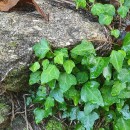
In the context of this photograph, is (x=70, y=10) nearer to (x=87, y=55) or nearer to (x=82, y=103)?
(x=87, y=55)

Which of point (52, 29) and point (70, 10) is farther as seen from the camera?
point (70, 10)

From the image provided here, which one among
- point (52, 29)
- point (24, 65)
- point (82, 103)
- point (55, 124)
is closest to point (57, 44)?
point (52, 29)

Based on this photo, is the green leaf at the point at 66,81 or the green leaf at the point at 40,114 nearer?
the green leaf at the point at 66,81

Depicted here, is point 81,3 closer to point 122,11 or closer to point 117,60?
point 122,11

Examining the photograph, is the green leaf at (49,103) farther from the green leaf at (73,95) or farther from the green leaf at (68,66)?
the green leaf at (68,66)

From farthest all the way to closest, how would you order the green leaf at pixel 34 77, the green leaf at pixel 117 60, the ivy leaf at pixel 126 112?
the ivy leaf at pixel 126 112 < the green leaf at pixel 34 77 < the green leaf at pixel 117 60

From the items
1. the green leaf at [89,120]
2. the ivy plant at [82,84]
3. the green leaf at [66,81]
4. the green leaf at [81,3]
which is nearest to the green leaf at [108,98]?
the ivy plant at [82,84]

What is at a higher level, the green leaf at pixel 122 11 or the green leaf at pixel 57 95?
the green leaf at pixel 122 11

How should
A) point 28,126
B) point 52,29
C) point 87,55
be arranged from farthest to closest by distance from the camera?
point 28,126, point 52,29, point 87,55

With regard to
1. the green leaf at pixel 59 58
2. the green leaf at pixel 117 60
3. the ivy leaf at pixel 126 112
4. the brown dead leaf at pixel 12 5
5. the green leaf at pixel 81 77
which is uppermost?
the brown dead leaf at pixel 12 5
